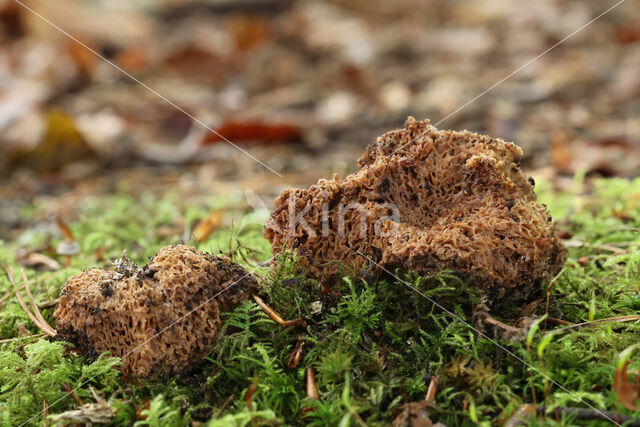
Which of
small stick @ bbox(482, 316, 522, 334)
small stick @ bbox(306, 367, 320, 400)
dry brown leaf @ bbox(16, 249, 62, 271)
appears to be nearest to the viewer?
small stick @ bbox(306, 367, 320, 400)

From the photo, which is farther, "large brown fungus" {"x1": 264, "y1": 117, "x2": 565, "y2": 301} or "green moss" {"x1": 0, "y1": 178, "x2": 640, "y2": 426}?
"large brown fungus" {"x1": 264, "y1": 117, "x2": 565, "y2": 301}

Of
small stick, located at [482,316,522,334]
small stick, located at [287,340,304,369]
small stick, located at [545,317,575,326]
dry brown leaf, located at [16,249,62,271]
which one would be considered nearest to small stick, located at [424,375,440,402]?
small stick, located at [482,316,522,334]

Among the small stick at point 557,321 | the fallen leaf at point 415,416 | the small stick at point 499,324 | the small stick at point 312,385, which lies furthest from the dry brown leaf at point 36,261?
the small stick at point 557,321

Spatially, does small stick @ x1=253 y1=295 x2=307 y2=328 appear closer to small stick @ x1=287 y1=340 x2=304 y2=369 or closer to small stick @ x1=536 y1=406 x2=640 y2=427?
small stick @ x1=287 y1=340 x2=304 y2=369

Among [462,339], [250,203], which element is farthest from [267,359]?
[250,203]

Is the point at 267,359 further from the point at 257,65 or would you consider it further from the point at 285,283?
the point at 257,65

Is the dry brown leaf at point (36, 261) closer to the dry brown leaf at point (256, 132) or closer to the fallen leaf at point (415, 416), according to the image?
the fallen leaf at point (415, 416)

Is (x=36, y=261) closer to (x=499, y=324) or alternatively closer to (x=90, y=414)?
(x=90, y=414)

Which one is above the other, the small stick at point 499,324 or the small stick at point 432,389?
the small stick at point 499,324
